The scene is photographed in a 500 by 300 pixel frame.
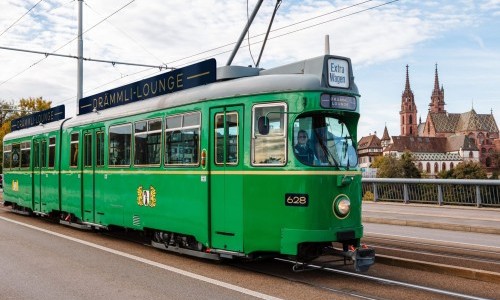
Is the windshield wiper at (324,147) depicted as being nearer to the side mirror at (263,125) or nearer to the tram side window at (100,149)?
the side mirror at (263,125)

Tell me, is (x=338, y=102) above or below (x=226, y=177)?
above

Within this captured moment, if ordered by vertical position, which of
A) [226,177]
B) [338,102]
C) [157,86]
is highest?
[157,86]

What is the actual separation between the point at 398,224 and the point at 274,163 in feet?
31.4

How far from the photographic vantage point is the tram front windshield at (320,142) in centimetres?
800

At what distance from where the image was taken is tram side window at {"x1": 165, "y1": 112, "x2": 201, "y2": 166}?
9344 mm

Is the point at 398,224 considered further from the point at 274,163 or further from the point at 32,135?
the point at 32,135

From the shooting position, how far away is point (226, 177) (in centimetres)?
870

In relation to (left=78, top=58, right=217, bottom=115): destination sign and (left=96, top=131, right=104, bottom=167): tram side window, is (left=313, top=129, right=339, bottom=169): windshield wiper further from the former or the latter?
(left=96, top=131, right=104, bottom=167): tram side window

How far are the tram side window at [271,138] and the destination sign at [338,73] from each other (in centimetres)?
90

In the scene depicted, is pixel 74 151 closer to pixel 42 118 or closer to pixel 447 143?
pixel 42 118

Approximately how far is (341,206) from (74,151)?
8.39 m

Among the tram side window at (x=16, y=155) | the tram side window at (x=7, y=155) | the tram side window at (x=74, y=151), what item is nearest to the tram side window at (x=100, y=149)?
the tram side window at (x=74, y=151)

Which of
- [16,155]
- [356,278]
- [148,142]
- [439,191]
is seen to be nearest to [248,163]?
[356,278]

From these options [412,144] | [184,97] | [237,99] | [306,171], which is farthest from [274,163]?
[412,144]
